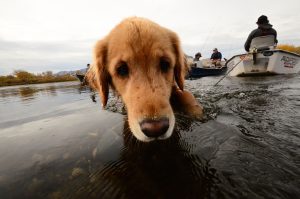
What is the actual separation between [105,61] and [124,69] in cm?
91

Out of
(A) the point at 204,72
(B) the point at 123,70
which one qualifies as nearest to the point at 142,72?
(B) the point at 123,70

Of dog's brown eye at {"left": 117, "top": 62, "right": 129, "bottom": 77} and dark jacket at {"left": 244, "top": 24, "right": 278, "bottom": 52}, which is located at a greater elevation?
dark jacket at {"left": 244, "top": 24, "right": 278, "bottom": 52}

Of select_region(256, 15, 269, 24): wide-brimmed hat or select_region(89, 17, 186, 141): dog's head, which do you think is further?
select_region(256, 15, 269, 24): wide-brimmed hat

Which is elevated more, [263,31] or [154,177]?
[263,31]

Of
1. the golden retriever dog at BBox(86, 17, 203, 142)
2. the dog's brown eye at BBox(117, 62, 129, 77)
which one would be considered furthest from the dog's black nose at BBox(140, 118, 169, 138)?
the dog's brown eye at BBox(117, 62, 129, 77)

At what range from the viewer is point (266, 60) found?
1177 centimetres

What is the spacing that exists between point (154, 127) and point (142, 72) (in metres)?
0.96

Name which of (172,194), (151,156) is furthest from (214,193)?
(151,156)

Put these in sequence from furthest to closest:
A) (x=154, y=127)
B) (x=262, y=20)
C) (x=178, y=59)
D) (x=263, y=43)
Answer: (x=263, y=43) → (x=262, y=20) → (x=178, y=59) → (x=154, y=127)

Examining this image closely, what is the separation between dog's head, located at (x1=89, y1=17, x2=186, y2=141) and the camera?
7.29 feet

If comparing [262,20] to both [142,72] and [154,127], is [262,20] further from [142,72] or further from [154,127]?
[154,127]

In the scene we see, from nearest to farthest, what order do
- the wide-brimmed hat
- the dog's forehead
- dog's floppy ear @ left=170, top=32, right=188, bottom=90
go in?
1. the dog's forehead
2. dog's floppy ear @ left=170, top=32, right=188, bottom=90
3. the wide-brimmed hat

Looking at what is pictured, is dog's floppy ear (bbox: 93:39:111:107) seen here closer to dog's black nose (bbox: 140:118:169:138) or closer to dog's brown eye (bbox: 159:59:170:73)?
dog's brown eye (bbox: 159:59:170:73)

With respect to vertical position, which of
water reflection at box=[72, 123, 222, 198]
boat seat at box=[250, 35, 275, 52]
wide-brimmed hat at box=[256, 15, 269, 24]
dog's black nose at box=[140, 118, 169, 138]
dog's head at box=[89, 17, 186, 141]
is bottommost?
water reflection at box=[72, 123, 222, 198]
